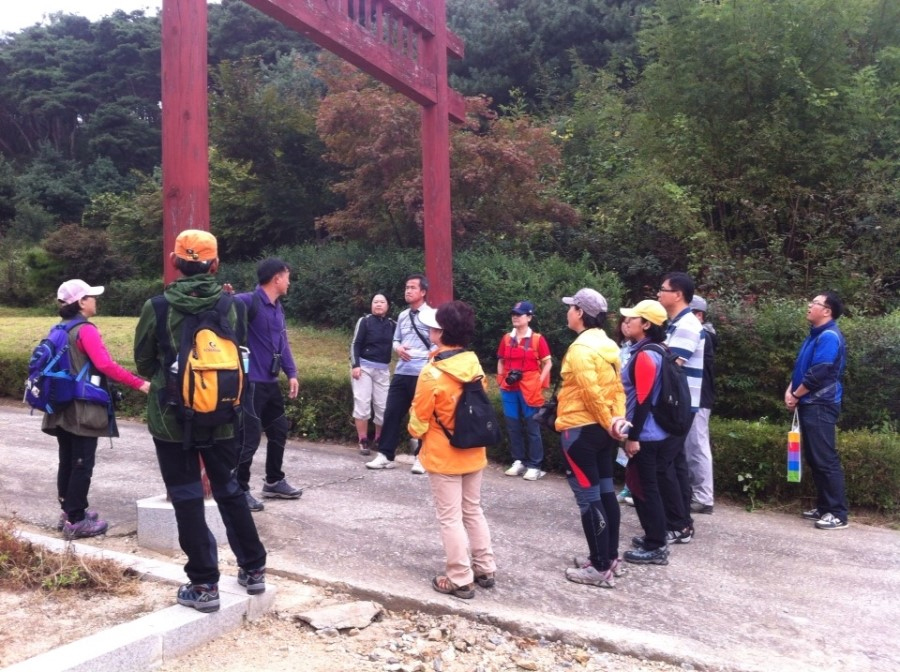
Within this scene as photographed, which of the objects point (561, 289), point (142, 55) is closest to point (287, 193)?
point (561, 289)

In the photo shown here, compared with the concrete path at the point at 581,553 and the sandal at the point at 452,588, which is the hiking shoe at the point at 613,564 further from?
the sandal at the point at 452,588

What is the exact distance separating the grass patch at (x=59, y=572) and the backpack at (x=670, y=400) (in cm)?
304

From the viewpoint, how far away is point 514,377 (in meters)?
6.55

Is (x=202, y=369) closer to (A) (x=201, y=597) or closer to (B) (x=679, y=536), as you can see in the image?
(A) (x=201, y=597)

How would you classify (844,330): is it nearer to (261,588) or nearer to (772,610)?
(772,610)

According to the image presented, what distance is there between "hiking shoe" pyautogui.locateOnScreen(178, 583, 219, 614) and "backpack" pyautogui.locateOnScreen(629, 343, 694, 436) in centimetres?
266

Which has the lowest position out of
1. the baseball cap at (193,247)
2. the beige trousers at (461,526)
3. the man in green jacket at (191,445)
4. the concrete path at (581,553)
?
the concrete path at (581,553)

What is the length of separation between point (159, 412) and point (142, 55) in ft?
124

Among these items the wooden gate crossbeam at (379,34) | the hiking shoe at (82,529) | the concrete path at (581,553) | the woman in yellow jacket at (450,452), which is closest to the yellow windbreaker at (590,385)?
the woman in yellow jacket at (450,452)

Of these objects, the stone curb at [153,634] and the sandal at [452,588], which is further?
the sandal at [452,588]

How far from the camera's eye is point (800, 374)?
5672 mm

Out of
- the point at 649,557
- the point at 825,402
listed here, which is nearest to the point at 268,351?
the point at 649,557

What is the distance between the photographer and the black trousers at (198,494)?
3520mm

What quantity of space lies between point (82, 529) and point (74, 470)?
379 mm
